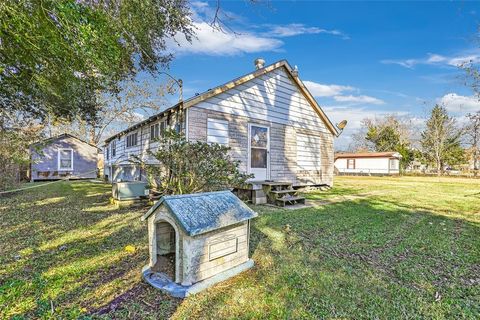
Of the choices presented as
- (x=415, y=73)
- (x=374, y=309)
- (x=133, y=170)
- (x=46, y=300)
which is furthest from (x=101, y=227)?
(x=415, y=73)

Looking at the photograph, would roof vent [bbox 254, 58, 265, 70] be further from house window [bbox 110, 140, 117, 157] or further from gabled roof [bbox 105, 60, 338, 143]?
house window [bbox 110, 140, 117, 157]

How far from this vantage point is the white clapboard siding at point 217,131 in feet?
25.7

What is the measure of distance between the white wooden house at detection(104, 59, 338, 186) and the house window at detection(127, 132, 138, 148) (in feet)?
0.16

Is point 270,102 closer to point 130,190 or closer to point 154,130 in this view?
point 154,130

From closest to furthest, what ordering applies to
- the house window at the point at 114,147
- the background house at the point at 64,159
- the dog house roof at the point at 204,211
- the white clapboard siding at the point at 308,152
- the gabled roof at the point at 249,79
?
the dog house roof at the point at 204,211, the gabled roof at the point at 249,79, the white clapboard siding at the point at 308,152, the house window at the point at 114,147, the background house at the point at 64,159

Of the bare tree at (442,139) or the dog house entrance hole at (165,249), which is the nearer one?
the dog house entrance hole at (165,249)

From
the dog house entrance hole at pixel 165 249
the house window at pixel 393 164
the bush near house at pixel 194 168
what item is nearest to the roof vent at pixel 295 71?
the bush near house at pixel 194 168

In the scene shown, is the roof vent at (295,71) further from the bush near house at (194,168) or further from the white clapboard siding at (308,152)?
the bush near house at (194,168)

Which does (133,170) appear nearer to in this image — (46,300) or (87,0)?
(87,0)

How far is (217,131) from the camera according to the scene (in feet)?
26.3

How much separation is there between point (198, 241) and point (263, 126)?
7.21m

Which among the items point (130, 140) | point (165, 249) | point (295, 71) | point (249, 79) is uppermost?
point (295, 71)

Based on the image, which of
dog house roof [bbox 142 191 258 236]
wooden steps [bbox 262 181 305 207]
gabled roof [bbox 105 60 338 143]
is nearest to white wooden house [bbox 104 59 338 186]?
gabled roof [bbox 105 60 338 143]

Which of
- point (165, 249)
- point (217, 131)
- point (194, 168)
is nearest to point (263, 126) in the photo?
point (217, 131)
